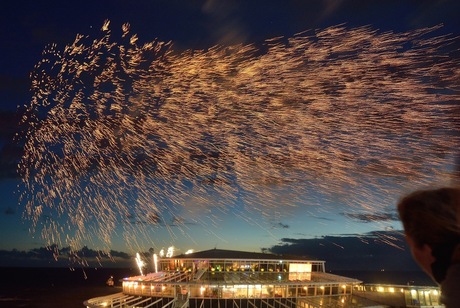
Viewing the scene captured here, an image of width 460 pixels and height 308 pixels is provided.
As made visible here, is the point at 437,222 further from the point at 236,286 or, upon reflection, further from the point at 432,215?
the point at 236,286

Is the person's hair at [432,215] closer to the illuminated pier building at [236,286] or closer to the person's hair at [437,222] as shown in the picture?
the person's hair at [437,222]

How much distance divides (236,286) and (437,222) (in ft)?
125

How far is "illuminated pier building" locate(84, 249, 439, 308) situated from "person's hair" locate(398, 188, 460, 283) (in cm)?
3733

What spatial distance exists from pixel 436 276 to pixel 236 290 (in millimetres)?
38134

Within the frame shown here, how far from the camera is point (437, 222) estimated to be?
2.15 meters

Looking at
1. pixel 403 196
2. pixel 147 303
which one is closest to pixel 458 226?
pixel 403 196

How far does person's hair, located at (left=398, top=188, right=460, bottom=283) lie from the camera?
211cm

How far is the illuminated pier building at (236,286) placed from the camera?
3828 cm

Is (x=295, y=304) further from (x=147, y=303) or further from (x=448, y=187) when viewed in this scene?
(x=448, y=187)

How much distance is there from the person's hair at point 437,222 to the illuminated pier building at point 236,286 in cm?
3733

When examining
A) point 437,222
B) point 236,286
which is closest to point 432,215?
point 437,222

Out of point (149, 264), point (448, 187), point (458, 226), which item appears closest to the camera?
point (458, 226)

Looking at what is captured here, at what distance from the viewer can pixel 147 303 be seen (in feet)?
130

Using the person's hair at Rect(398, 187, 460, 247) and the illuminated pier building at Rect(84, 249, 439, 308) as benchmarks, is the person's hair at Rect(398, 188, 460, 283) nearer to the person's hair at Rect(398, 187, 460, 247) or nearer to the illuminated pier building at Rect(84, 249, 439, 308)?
the person's hair at Rect(398, 187, 460, 247)
